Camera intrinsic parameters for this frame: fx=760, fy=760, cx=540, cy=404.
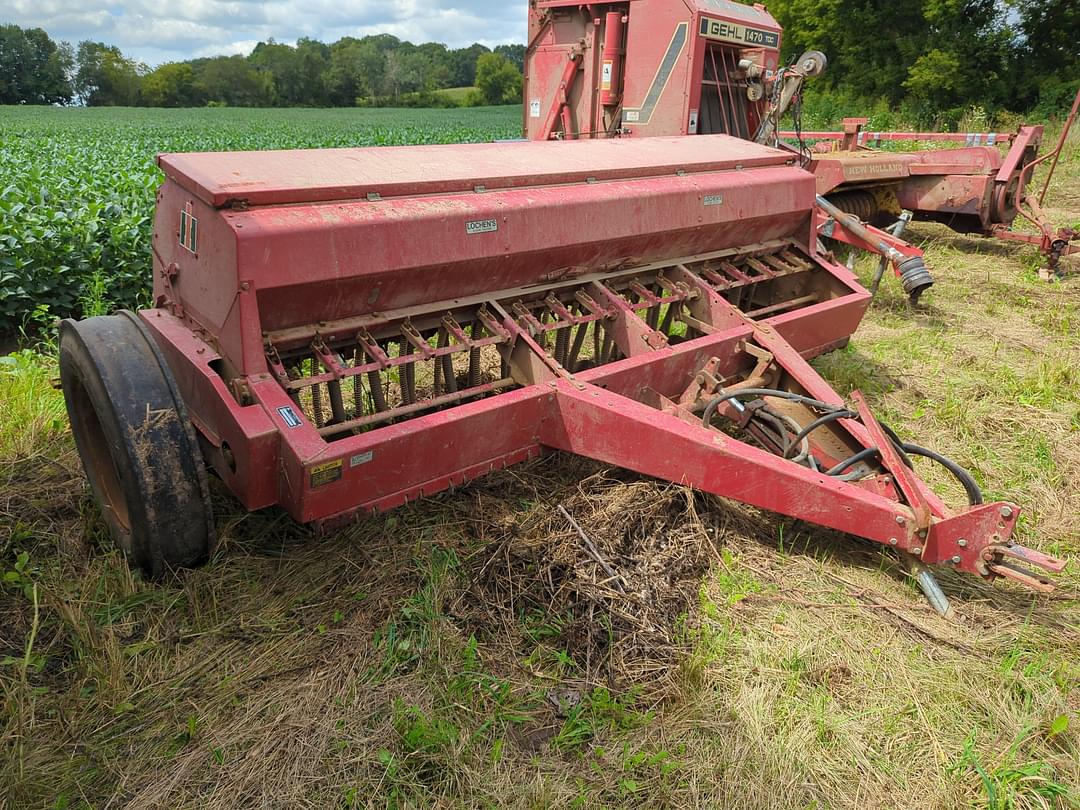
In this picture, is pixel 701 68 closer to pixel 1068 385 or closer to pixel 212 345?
pixel 1068 385

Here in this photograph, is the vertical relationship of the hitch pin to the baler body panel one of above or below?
below

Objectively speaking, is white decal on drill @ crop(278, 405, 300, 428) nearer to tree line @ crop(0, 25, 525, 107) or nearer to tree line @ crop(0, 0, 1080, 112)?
Answer: tree line @ crop(0, 0, 1080, 112)

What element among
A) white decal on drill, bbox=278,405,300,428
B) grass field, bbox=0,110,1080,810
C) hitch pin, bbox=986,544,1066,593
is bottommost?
grass field, bbox=0,110,1080,810

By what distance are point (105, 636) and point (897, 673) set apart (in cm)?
254

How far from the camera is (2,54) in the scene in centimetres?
5603

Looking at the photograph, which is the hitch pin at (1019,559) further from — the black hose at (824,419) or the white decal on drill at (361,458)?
the white decal on drill at (361,458)

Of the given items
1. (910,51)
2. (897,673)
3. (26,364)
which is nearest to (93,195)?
(26,364)

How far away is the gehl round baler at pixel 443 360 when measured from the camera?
251cm

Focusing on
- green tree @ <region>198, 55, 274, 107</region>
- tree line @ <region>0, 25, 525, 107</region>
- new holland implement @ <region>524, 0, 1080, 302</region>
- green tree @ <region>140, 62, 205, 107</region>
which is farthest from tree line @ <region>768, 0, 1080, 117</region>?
green tree @ <region>140, 62, 205, 107</region>

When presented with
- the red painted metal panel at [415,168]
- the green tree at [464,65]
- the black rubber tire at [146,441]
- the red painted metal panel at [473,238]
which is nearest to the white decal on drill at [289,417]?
the black rubber tire at [146,441]

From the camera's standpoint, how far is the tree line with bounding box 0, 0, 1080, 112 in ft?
69.3

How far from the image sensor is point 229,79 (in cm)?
6206

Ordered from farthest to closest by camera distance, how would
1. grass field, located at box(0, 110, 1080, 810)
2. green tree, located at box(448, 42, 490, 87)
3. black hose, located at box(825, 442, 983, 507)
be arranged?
green tree, located at box(448, 42, 490, 87), black hose, located at box(825, 442, 983, 507), grass field, located at box(0, 110, 1080, 810)

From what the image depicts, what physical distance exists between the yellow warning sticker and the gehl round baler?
11mm
